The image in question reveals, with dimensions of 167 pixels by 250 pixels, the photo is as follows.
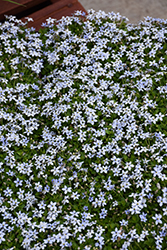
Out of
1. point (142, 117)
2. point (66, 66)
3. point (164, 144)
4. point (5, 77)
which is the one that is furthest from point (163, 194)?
point (5, 77)

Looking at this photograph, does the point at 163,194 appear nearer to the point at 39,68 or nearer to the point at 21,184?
the point at 21,184

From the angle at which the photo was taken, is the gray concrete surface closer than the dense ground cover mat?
No

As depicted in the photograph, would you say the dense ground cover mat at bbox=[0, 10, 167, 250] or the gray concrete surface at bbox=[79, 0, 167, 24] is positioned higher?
the gray concrete surface at bbox=[79, 0, 167, 24]

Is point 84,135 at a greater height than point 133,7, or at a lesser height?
lesser

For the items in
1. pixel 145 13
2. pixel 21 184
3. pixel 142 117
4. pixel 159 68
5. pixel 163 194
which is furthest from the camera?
pixel 145 13
